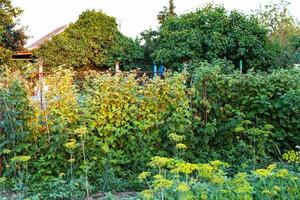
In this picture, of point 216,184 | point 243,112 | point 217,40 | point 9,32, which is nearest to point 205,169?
point 216,184

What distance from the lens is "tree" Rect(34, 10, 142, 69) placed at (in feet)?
55.1

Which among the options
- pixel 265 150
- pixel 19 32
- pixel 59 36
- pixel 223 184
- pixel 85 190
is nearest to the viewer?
pixel 223 184

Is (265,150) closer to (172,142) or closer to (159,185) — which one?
(172,142)

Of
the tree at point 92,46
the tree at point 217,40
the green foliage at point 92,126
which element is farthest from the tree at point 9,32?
the green foliage at point 92,126

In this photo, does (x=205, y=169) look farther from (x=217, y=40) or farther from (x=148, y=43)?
(x=148, y=43)

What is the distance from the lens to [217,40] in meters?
14.4

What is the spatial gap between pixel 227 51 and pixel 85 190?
1154 cm

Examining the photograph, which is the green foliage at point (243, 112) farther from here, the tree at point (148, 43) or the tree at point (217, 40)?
the tree at point (148, 43)

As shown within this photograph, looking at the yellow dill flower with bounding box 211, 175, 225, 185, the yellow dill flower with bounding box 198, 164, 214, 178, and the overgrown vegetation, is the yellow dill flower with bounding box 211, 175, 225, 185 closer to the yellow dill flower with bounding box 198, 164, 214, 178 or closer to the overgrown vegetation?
the yellow dill flower with bounding box 198, 164, 214, 178

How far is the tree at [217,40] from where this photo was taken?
14.5m

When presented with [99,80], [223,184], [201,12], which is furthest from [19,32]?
[223,184]

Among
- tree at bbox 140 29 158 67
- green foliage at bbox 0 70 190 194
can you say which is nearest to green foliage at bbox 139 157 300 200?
green foliage at bbox 0 70 190 194

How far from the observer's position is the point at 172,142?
16.3ft

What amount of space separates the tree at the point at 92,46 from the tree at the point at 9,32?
159cm
